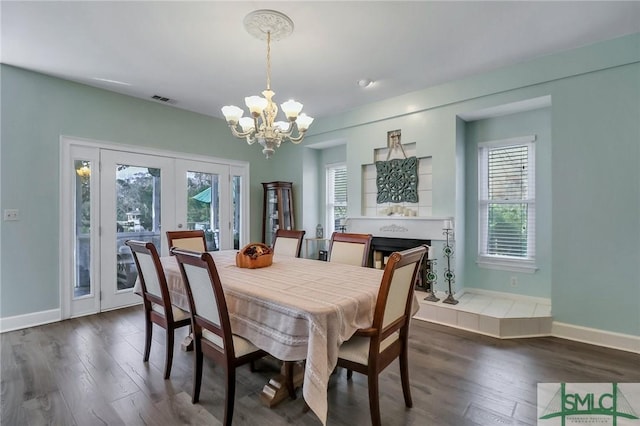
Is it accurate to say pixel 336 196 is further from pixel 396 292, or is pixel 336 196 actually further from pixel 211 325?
pixel 211 325

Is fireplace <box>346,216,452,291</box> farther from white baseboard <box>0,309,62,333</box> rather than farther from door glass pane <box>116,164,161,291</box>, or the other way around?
white baseboard <box>0,309,62,333</box>

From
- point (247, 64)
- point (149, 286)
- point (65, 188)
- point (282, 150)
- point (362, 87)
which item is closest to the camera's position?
point (149, 286)

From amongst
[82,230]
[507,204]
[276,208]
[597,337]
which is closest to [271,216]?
[276,208]

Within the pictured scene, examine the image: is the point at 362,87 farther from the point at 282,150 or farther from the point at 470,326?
the point at 470,326

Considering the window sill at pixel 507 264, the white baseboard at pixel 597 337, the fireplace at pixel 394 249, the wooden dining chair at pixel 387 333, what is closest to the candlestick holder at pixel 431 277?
the fireplace at pixel 394 249

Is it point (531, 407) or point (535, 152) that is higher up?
point (535, 152)

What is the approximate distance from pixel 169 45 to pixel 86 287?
298cm

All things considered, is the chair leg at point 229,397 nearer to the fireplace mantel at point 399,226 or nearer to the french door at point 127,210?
the fireplace mantel at point 399,226

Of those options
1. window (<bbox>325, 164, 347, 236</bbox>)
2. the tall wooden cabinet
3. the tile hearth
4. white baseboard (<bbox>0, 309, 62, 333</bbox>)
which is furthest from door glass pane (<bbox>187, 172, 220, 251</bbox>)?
the tile hearth

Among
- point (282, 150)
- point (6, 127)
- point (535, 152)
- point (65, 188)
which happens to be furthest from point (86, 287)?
point (535, 152)

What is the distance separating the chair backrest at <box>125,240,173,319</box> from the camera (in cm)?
223

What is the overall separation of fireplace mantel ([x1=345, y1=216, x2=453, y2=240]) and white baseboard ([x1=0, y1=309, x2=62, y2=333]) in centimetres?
372

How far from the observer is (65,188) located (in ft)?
11.7

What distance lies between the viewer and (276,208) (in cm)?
538
